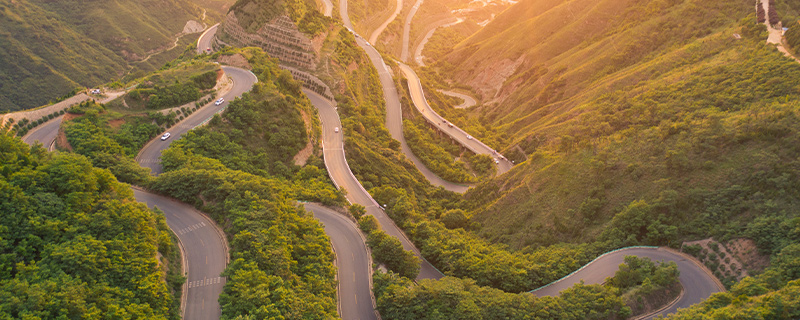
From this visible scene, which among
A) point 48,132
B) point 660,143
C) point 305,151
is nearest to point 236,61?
point 305,151

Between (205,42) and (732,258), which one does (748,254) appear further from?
(205,42)

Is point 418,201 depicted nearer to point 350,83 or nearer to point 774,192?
point 350,83

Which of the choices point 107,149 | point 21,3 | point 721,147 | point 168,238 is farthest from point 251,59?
point 21,3

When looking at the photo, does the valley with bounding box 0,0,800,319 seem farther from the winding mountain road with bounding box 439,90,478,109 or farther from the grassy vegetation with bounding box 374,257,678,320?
the winding mountain road with bounding box 439,90,478,109

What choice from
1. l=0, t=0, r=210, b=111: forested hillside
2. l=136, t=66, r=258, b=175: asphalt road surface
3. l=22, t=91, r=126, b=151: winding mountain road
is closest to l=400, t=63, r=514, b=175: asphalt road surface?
l=136, t=66, r=258, b=175: asphalt road surface

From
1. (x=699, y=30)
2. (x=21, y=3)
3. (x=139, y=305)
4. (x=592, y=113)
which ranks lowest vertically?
(x=139, y=305)
